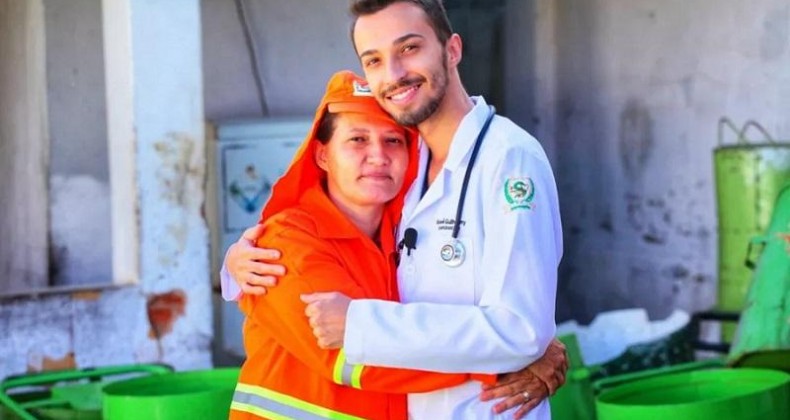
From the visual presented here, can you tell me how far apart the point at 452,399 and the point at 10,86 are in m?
5.54

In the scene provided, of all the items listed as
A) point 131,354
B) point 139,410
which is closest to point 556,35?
point 131,354

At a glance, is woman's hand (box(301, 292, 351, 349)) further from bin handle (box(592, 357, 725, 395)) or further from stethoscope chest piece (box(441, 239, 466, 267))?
bin handle (box(592, 357, 725, 395))

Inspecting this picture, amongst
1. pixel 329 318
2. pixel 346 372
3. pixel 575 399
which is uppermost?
pixel 329 318

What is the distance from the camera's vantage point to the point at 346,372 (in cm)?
280

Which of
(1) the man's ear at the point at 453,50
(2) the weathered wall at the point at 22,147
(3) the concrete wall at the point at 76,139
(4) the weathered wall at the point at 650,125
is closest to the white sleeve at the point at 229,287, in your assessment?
(1) the man's ear at the point at 453,50

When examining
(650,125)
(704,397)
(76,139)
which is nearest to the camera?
(704,397)

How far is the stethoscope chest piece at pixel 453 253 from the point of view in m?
2.85

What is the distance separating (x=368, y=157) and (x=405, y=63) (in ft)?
0.70

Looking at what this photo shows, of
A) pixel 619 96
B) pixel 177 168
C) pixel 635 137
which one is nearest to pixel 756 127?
pixel 635 137

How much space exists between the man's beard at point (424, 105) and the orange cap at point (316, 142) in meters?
0.04

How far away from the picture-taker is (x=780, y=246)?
495cm

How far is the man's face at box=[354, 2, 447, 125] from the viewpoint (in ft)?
9.60

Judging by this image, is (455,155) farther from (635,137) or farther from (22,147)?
(635,137)

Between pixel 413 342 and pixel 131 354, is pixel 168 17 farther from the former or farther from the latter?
pixel 413 342
